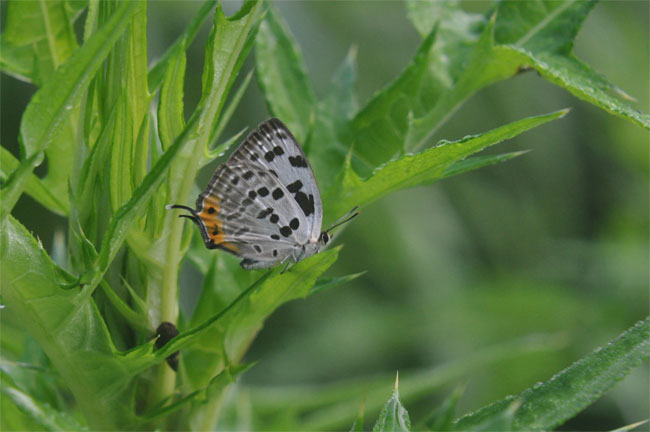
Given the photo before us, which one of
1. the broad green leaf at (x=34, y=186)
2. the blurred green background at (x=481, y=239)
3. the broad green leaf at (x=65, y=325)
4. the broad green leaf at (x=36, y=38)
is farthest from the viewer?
the blurred green background at (x=481, y=239)

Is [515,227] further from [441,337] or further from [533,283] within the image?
[441,337]

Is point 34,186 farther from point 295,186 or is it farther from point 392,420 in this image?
point 392,420

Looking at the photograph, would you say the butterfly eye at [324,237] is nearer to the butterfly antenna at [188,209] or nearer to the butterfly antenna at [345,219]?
the butterfly antenna at [345,219]

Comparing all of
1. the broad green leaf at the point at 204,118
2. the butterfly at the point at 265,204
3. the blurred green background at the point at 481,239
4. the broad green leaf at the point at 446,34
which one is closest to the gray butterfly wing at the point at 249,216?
the butterfly at the point at 265,204

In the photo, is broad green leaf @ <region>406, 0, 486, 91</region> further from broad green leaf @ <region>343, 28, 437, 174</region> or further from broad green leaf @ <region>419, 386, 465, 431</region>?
broad green leaf @ <region>419, 386, 465, 431</region>

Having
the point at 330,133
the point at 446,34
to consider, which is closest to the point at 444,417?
the point at 330,133
